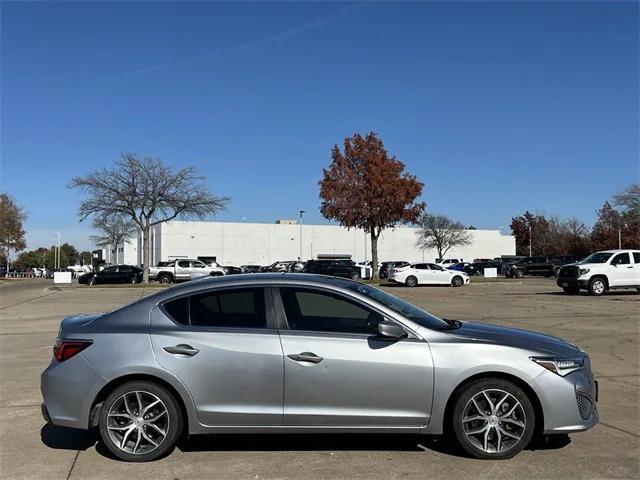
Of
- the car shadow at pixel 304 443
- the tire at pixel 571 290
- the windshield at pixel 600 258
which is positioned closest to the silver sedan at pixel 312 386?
the car shadow at pixel 304 443

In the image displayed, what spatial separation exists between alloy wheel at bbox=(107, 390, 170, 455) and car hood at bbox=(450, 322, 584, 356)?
2596mm

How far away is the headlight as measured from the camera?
5.00 m

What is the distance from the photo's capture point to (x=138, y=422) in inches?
196

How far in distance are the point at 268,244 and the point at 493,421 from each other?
84.8m

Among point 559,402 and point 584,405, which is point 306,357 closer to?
point 559,402

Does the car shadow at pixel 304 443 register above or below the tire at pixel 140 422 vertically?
below

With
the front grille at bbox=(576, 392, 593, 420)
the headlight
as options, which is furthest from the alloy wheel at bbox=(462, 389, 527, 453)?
the front grille at bbox=(576, 392, 593, 420)

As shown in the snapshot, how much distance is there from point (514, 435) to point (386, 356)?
1.27m

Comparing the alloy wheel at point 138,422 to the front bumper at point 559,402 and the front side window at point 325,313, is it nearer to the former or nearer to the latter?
the front side window at point 325,313

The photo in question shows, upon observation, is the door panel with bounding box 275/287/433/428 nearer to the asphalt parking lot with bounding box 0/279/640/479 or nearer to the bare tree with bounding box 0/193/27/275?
the asphalt parking lot with bounding box 0/279/640/479

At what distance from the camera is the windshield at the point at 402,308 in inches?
209

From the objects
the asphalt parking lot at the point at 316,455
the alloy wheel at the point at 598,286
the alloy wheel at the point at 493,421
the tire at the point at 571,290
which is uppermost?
the alloy wheel at the point at 598,286

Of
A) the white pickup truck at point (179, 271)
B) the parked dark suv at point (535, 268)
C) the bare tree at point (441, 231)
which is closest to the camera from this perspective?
the white pickup truck at point (179, 271)

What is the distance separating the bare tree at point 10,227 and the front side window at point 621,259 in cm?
5214
